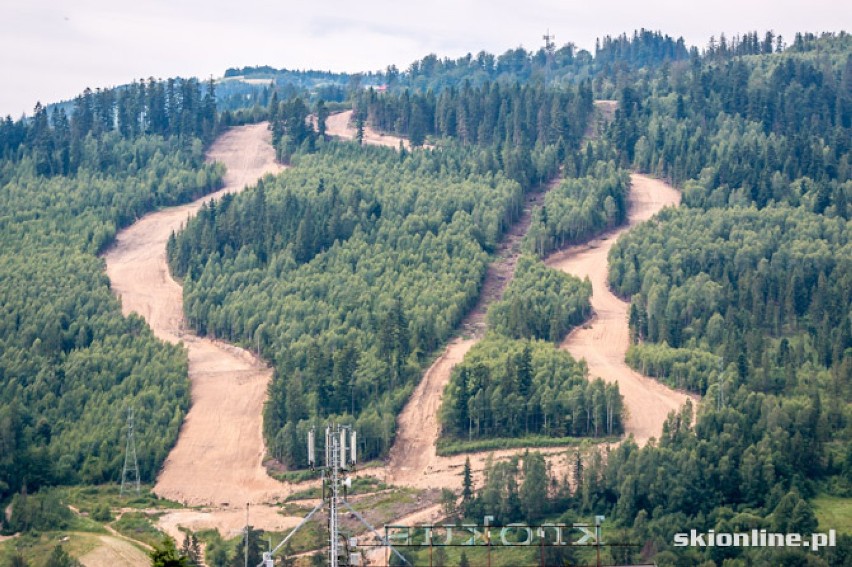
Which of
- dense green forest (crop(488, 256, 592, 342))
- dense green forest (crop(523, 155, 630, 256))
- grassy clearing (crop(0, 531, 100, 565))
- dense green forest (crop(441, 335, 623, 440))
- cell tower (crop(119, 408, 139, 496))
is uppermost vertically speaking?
dense green forest (crop(523, 155, 630, 256))

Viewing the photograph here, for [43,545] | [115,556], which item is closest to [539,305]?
[115,556]

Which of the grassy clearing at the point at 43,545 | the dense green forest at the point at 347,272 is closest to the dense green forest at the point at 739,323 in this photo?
the dense green forest at the point at 347,272

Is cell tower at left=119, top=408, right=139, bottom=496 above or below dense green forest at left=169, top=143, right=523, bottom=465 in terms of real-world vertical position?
below

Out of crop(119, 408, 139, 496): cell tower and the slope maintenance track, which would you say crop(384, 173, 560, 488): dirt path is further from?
crop(119, 408, 139, 496): cell tower

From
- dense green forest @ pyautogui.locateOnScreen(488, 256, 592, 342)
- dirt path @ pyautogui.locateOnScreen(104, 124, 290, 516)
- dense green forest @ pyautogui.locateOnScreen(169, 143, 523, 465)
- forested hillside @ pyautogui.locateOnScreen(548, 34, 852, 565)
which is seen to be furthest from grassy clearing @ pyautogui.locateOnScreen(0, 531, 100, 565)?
dense green forest @ pyautogui.locateOnScreen(488, 256, 592, 342)

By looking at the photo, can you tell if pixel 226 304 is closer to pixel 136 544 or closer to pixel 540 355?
pixel 540 355

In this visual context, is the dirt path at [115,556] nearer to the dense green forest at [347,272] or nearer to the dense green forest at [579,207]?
the dense green forest at [347,272]
